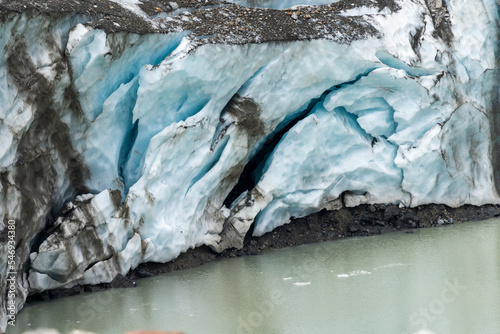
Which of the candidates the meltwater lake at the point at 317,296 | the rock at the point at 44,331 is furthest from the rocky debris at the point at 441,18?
the rock at the point at 44,331

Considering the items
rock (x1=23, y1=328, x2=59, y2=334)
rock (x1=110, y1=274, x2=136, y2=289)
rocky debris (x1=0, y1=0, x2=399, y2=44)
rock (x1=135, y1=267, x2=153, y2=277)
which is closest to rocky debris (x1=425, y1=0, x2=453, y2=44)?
rocky debris (x1=0, y1=0, x2=399, y2=44)

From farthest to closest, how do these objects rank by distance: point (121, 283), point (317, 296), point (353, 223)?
1. point (353, 223)
2. point (121, 283)
3. point (317, 296)

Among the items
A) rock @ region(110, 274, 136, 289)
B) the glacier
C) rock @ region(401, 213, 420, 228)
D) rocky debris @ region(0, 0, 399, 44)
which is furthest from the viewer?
rock @ region(401, 213, 420, 228)

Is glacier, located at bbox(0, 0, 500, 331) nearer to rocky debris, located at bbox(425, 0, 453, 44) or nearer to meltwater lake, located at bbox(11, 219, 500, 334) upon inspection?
rocky debris, located at bbox(425, 0, 453, 44)

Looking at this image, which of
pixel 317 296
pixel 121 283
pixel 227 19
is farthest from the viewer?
pixel 227 19

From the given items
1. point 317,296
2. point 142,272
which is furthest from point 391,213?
point 142,272

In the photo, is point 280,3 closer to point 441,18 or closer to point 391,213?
point 441,18

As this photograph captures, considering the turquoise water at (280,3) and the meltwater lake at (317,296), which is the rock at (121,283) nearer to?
the meltwater lake at (317,296)
